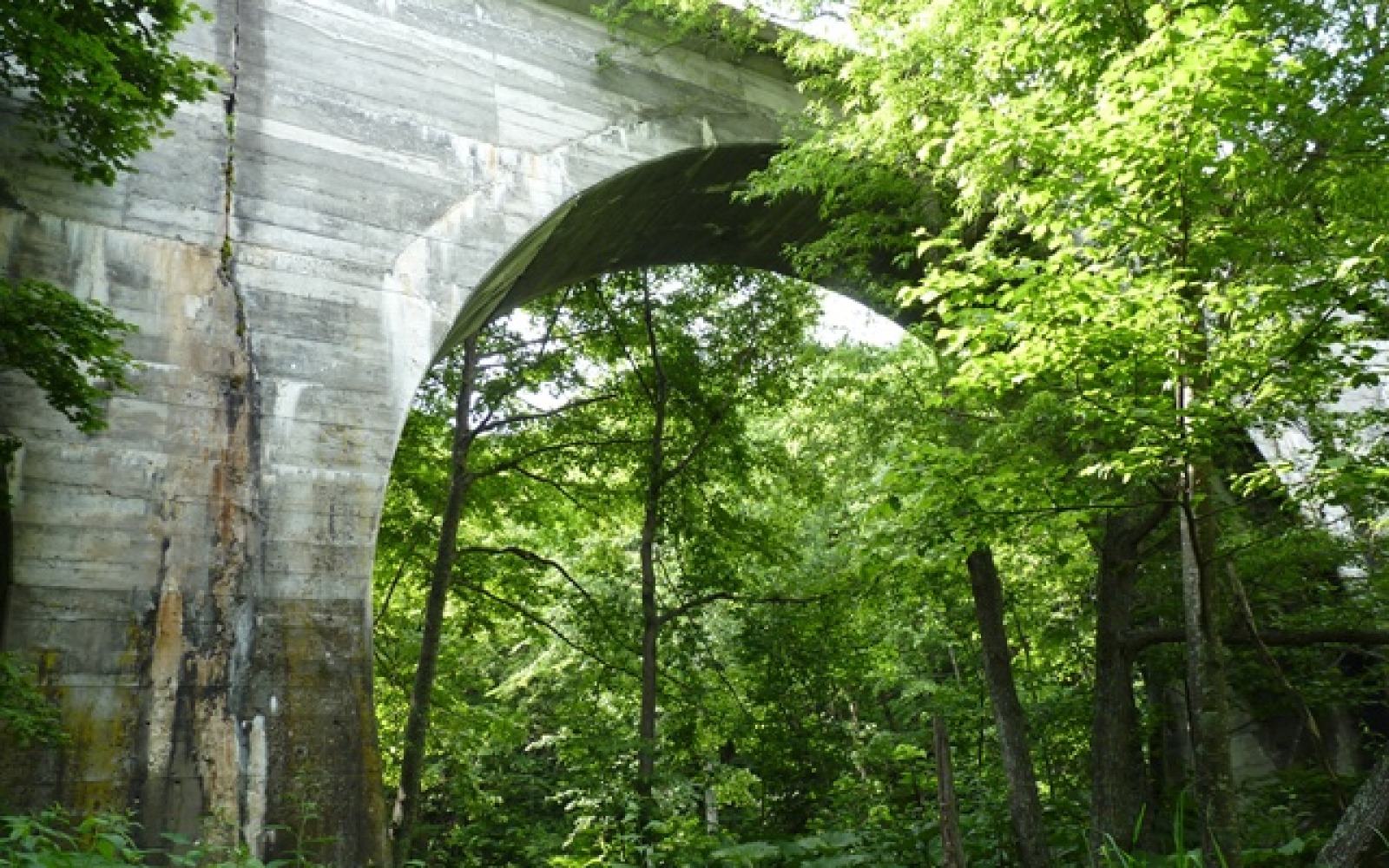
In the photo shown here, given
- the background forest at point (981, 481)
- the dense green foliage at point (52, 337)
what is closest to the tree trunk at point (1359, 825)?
the background forest at point (981, 481)

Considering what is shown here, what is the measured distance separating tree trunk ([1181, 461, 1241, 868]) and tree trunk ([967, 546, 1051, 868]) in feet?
5.70

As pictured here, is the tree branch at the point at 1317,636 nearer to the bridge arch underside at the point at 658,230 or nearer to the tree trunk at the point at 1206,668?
the tree trunk at the point at 1206,668

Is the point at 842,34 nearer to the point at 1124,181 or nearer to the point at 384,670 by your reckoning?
the point at 1124,181

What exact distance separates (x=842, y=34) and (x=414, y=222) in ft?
10.5

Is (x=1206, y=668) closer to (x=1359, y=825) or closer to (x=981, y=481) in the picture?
(x=1359, y=825)

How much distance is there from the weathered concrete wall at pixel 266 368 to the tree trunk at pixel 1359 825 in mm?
4582

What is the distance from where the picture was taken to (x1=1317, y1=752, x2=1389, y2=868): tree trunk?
4523 mm

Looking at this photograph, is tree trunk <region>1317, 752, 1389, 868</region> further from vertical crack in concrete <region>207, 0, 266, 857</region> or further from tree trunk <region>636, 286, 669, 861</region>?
vertical crack in concrete <region>207, 0, 266, 857</region>

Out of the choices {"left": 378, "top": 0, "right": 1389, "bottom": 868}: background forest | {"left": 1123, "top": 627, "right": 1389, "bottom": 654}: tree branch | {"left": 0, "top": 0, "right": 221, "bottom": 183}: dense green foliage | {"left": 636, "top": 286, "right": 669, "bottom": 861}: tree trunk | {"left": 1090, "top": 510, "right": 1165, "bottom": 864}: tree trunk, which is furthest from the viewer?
{"left": 636, "top": 286, "right": 669, "bottom": 861}: tree trunk

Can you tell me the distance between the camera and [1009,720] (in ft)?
22.7

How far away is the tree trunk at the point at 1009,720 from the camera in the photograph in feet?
21.9

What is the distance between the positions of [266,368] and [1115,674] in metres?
5.66

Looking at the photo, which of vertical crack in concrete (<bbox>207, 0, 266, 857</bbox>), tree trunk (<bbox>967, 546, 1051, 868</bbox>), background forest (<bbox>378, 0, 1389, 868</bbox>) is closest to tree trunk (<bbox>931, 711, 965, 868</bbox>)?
background forest (<bbox>378, 0, 1389, 868</bbox>)

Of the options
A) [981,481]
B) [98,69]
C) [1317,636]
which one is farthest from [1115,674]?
[98,69]
